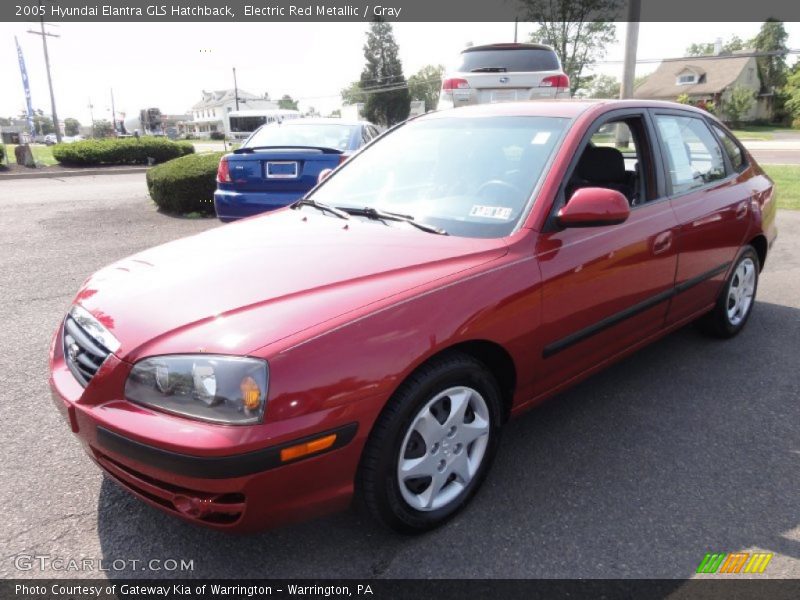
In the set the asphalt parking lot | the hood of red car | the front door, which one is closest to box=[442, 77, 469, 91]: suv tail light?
the front door

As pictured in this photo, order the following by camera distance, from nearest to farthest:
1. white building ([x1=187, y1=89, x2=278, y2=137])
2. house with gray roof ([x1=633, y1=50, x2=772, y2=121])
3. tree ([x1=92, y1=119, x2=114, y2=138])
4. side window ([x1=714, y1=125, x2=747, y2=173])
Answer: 1. side window ([x1=714, y1=125, x2=747, y2=173])
2. house with gray roof ([x1=633, y1=50, x2=772, y2=121])
3. tree ([x1=92, y1=119, x2=114, y2=138])
4. white building ([x1=187, y1=89, x2=278, y2=137])

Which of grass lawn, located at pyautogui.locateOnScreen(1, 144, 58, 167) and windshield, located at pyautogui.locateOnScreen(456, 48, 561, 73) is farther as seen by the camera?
grass lawn, located at pyautogui.locateOnScreen(1, 144, 58, 167)

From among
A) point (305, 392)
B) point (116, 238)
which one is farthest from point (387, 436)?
point (116, 238)

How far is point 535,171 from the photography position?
2713 mm

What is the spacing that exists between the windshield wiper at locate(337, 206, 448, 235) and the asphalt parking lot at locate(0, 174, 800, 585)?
1130 mm

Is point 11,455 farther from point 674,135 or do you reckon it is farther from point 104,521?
point 674,135

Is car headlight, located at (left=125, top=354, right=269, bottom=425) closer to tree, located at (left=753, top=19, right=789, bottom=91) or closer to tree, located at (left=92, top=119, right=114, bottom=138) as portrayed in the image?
tree, located at (left=753, top=19, right=789, bottom=91)

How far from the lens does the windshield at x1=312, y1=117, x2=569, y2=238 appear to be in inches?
105

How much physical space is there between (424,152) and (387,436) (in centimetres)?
173

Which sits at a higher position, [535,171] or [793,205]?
[535,171]

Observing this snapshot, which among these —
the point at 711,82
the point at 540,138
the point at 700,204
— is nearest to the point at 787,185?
the point at 700,204

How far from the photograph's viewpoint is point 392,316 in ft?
6.61

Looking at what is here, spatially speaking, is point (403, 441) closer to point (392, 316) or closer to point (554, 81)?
point (392, 316)

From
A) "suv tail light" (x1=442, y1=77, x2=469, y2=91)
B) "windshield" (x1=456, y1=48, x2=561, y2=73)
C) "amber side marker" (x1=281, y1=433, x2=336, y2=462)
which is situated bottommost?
"amber side marker" (x1=281, y1=433, x2=336, y2=462)
